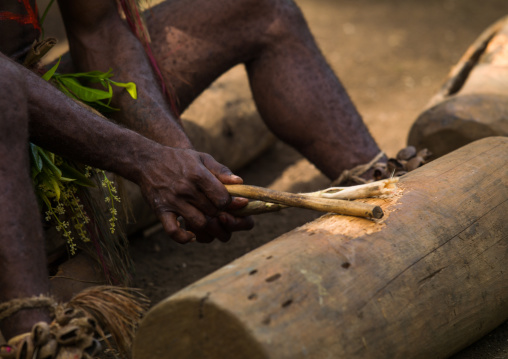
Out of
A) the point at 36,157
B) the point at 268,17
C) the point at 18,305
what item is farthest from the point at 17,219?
A: the point at 268,17

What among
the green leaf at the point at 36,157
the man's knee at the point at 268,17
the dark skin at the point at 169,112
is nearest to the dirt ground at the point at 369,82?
the dark skin at the point at 169,112

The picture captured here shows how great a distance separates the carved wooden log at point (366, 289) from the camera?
1.23 metres

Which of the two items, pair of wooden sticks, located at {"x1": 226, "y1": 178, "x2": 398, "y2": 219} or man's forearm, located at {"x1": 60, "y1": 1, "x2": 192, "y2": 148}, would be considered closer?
pair of wooden sticks, located at {"x1": 226, "y1": 178, "x2": 398, "y2": 219}

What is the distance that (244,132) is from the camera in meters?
3.19

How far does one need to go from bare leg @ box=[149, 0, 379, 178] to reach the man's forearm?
0.55 ft

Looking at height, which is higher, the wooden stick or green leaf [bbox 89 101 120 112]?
green leaf [bbox 89 101 120 112]

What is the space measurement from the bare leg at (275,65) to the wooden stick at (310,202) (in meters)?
0.69

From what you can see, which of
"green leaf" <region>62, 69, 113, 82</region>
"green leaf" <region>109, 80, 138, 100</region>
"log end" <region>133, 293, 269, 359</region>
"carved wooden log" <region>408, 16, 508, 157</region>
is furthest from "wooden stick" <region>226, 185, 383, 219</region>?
"carved wooden log" <region>408, 16, 508, 157</region>

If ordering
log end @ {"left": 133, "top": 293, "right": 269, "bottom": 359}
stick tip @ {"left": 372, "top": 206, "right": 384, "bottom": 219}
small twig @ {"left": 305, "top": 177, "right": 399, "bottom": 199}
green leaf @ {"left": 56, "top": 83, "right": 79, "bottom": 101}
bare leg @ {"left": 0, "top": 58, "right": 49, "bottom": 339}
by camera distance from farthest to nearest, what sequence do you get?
green leaf @ {"left": 56, "top": 83, "right": 79, "bottom": 101} < small twig @ {"left": 305, "top": 177, "right": 399, "bottom": 199} < stick tip @ {"left": 372, "top": 206, "right": 384, "bottom": 219} < bare leg @ {"left": 0, "top": 58, "right": 49, "bottom": 339} < log end @ {"left": 133, "top": 293, "right": 269, "bottom": 359}

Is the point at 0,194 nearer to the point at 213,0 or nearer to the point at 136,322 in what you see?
the point at 136,322

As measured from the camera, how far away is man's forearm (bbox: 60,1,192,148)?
2.03 m

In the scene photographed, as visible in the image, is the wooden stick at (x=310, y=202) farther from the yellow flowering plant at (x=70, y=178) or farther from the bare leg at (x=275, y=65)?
the bare leg at (x=275, y=65)

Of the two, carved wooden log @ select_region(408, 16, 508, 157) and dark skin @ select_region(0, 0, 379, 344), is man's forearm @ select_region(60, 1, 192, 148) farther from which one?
carved wooden log @ select_region(408, 16, 508, 157)

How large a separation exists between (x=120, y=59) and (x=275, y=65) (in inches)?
22.2
